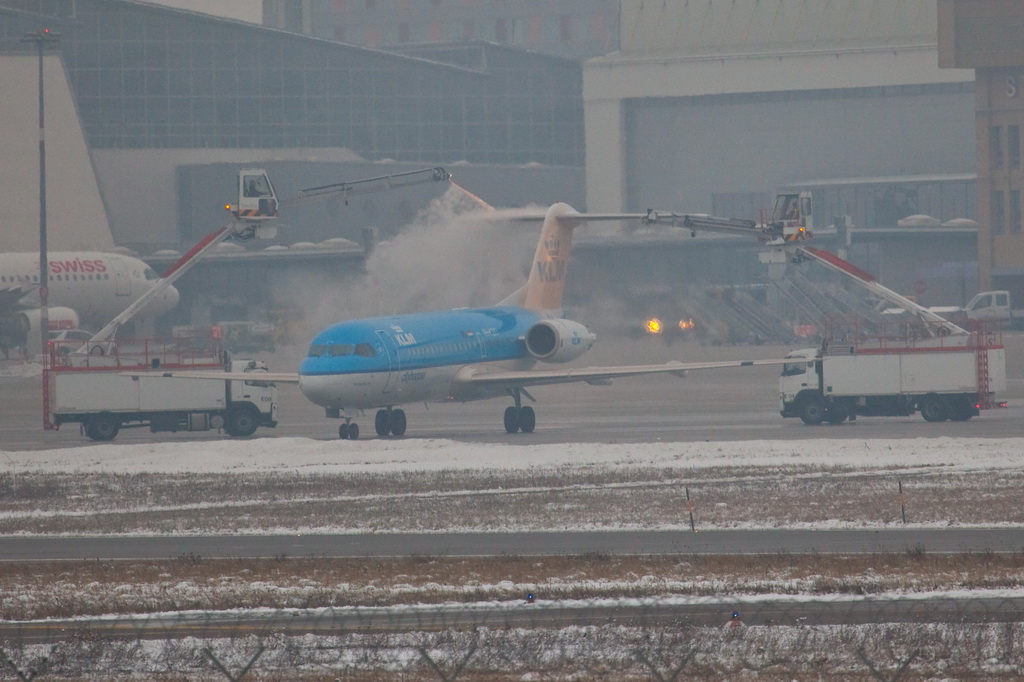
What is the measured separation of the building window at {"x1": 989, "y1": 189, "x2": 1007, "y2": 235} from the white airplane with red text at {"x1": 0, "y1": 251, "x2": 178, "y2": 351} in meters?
51.3

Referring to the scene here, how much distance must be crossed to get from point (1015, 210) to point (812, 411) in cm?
5393

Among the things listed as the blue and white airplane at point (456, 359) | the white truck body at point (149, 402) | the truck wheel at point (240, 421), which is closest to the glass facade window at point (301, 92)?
the white truck body at point (149, 402)

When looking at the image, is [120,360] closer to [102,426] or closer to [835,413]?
[102,426]

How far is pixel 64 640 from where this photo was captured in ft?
54.7

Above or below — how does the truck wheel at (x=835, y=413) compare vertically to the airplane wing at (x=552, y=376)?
below

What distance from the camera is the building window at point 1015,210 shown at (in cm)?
9262

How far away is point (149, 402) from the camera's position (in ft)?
147

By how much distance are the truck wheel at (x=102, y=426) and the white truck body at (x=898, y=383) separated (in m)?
21.1

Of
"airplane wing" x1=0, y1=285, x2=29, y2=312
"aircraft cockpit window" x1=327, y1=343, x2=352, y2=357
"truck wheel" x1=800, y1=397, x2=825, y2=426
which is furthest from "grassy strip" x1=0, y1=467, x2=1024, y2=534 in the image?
"airplane wing" x1=0, y1=285, x2=29, y2=312

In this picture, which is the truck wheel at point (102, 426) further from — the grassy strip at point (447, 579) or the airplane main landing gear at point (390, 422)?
the grassy strip at point (447, 579)

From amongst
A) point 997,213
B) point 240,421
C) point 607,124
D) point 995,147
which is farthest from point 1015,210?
point 240,421

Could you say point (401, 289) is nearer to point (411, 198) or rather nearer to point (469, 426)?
point (469, 426)

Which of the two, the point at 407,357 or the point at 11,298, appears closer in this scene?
the point at 407,357

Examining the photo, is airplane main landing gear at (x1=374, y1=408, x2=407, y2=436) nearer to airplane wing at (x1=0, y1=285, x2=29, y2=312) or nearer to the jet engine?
the jet engine
